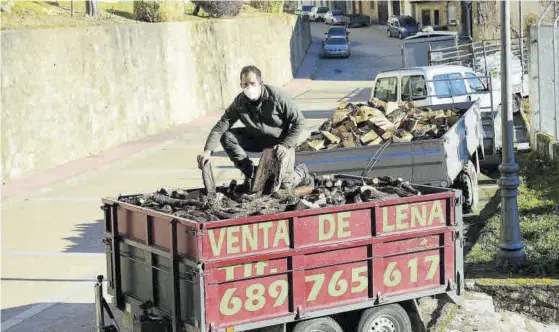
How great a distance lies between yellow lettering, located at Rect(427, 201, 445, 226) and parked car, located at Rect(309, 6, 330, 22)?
78.0m

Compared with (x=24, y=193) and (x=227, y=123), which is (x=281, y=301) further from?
(x=24, y=193)

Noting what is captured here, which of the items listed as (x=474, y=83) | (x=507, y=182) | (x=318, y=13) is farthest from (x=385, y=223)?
(x=318, y=13)

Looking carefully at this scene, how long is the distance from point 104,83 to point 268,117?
58.5 ft

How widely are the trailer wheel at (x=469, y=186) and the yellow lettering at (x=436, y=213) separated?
23.6ft

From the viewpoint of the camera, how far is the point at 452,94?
808 inches

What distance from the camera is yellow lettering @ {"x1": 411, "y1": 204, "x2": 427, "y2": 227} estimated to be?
27.7 feet

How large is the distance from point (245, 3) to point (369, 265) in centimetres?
4598

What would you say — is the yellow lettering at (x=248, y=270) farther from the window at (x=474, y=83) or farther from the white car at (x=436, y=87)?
the window at (x=474, y=83)

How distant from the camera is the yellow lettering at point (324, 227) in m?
7.93

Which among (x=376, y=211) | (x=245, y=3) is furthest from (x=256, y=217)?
(x=245, y=3)

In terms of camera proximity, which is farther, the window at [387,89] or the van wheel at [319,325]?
the window at [387,89]

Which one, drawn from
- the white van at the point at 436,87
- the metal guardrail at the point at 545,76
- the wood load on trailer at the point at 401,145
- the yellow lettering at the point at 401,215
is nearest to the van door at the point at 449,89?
the white van at the point at 436,87

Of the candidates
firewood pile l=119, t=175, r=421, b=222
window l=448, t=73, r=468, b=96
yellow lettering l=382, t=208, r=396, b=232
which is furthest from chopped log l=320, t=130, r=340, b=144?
yellow lettering l=382, t=208, r=396, b=232

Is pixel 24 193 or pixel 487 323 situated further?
pixel 24 193
